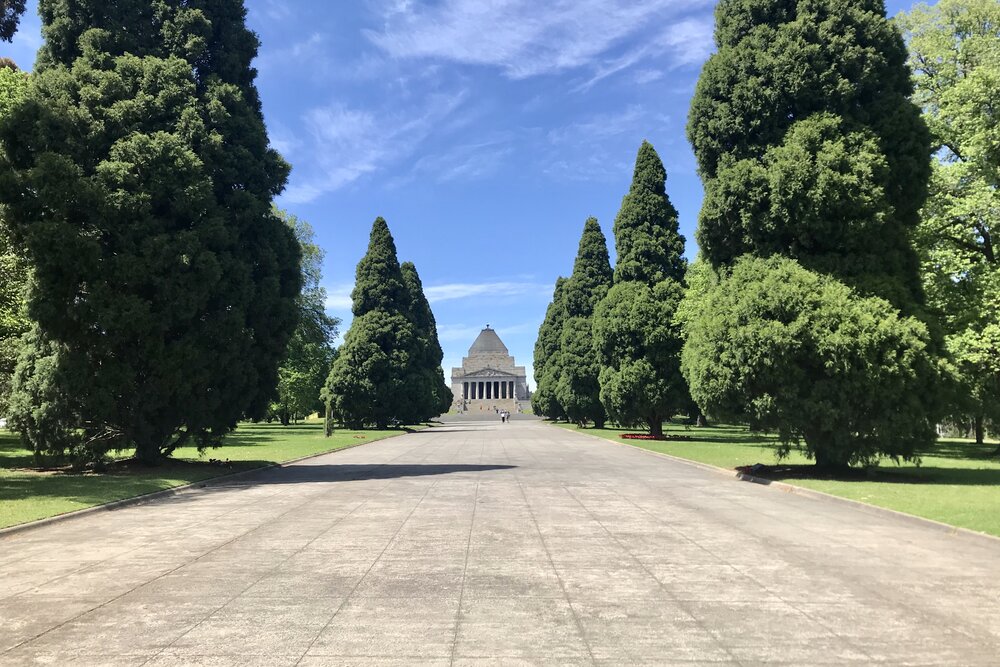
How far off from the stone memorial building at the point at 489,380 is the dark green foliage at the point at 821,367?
389 ft

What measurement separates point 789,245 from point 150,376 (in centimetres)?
1741

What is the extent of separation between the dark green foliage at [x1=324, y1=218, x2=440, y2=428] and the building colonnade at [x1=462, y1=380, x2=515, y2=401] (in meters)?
94.8

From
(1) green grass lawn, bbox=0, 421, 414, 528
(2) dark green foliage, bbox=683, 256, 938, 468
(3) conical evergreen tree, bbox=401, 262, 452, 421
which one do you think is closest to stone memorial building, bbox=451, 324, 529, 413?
(3) conical evergreen tree, bbox=401, 262, 452, 421

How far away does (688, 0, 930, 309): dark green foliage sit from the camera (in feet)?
52.3

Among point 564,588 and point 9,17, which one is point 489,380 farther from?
point 564,588

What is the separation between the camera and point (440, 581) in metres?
6.54

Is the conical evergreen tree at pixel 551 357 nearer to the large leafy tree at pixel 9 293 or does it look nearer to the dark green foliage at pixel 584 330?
the dark green foliage at pixel 584 330

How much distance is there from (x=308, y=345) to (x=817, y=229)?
2024 inches

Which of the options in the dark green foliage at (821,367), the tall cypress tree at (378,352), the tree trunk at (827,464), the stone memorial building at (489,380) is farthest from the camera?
the stone memorial building at (489,380)

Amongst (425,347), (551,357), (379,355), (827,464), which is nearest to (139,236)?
(827,464)

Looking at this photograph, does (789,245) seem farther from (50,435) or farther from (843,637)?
(50,435)

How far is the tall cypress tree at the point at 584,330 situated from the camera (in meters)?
48.2

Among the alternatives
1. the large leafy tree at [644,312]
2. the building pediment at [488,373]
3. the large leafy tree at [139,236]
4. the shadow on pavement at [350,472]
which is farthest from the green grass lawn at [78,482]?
the building pediment at [488,373]

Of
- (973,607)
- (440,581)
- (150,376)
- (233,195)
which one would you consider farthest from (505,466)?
(973,607)
